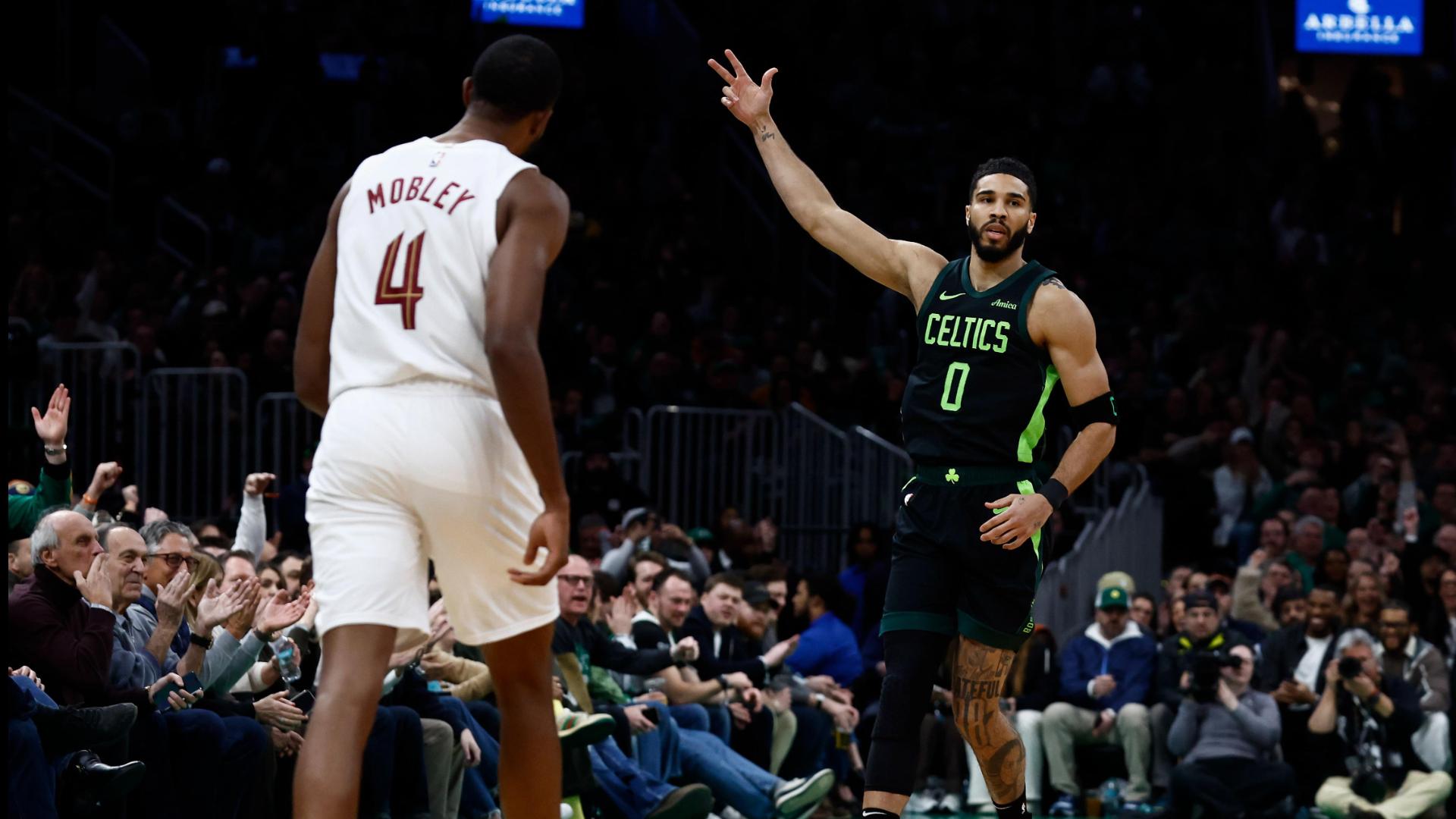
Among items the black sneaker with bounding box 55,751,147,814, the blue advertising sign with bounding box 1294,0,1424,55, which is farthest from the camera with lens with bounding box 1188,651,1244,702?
the blue advertising sign with bounding box 1294,0,1424,55

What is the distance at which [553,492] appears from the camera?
5047 millimetres

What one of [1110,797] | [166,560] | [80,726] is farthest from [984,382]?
[1110,797]

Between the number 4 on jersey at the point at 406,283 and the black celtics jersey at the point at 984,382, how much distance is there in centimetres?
255

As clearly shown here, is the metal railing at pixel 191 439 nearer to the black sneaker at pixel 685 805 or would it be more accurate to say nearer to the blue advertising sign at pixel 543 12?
the black sneaker at pixel 685 805

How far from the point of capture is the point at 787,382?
17.1 meters

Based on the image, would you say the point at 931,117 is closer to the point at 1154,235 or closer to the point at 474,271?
the point at 1154,235

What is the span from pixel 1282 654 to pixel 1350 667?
116 centimetres

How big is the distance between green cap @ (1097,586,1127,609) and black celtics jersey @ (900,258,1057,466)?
7.74 meters

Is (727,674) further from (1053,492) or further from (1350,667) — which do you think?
(1053,492)

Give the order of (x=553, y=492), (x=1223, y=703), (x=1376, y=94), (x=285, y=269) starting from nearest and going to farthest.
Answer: (x=553, y=492) → (x=1223, y=703) → (x=285, y=269) → (x=1376, y=94)

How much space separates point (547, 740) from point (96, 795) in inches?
140

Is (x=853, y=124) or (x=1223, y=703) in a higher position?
(x=853, y=124)

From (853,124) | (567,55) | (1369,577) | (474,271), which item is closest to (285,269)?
(567,55)

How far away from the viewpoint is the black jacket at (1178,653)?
13992 mm
